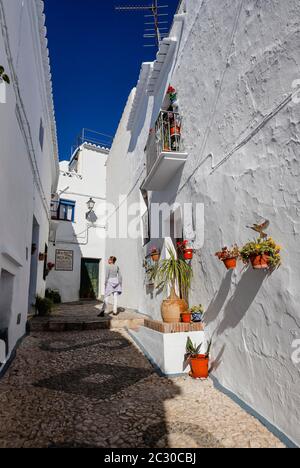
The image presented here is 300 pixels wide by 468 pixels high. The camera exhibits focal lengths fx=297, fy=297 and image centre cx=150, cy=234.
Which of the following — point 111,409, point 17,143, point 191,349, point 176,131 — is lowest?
point 111,409

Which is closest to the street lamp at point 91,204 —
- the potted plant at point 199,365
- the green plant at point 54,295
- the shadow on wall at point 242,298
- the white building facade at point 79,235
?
the white building facade at point 79,235

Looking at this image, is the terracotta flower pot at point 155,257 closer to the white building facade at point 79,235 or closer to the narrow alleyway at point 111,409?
the narrow alleyway at point 111,409

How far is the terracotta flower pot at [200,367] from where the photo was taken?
141 inches

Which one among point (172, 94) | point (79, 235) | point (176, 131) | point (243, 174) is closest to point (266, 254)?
point (243, 174)

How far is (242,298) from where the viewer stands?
10.1 feet

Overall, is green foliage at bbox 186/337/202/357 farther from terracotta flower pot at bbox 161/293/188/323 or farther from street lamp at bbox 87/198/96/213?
street lamp at bbox 87/198/96/213

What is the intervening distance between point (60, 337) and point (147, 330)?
82.2 inches

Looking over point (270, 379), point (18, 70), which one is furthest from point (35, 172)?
point (270, 379)

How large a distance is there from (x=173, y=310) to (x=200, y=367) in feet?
2.68

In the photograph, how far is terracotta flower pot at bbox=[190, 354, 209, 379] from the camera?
3.59 m

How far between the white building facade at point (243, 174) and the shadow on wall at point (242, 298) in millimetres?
11

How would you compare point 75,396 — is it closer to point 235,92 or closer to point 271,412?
point 271,412

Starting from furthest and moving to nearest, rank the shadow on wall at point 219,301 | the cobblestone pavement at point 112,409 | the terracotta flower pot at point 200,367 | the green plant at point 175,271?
the green plant at point 175,271, the terracotta flower pot at point 200,367, the shadow on wall at point 219,301, the cobblestone pavement at point 112,409

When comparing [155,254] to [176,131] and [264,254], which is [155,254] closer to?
[176,131]
